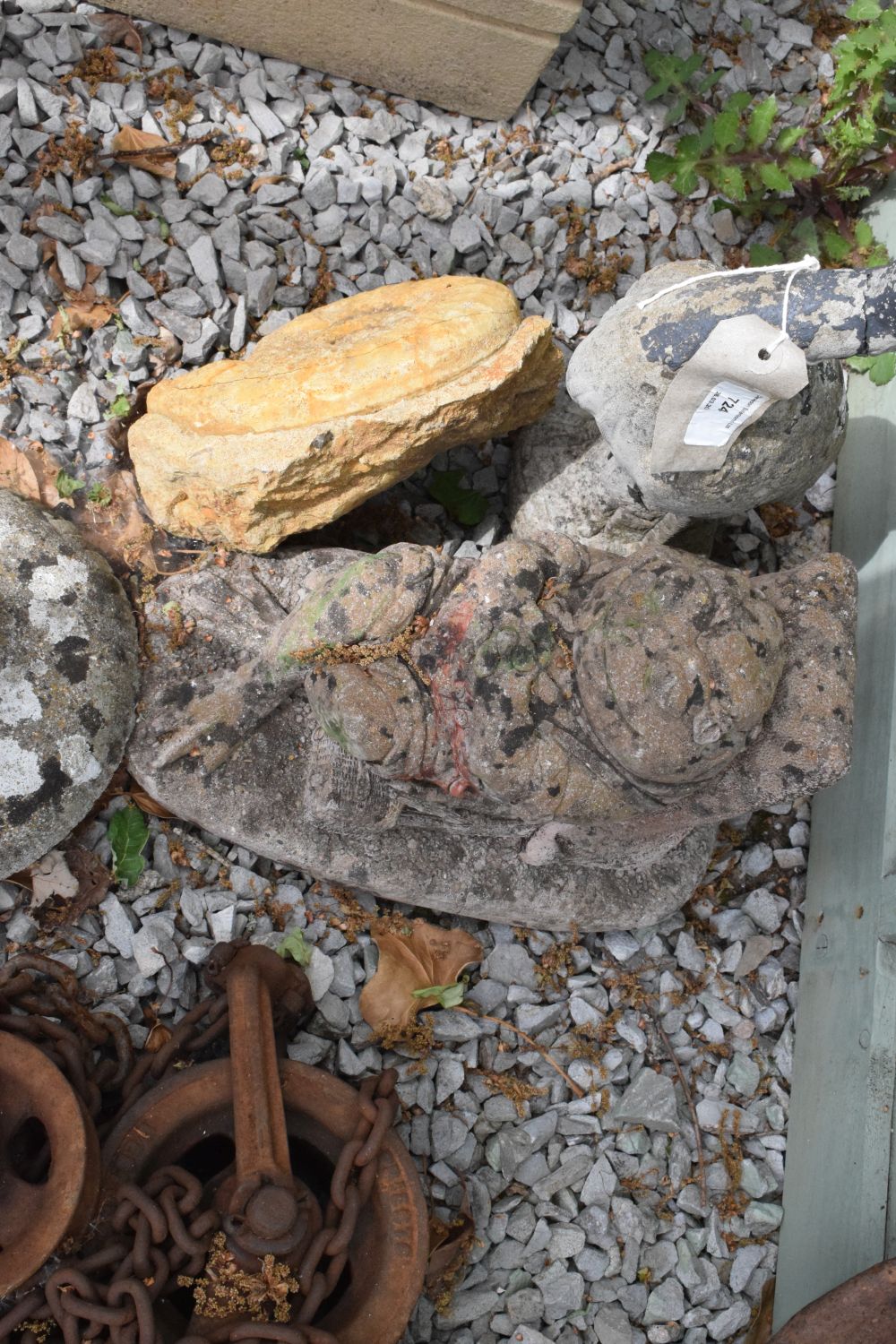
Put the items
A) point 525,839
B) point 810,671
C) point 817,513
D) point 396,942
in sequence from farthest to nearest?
point 817,513, point 396,942, point 525,839, point 810,671

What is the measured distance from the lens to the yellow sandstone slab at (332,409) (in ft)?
6.00

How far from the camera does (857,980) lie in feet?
7.14

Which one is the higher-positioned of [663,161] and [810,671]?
[663,161]

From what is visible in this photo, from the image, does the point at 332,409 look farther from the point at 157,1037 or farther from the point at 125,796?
the point at 157,1037

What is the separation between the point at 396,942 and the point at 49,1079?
28.1 inches

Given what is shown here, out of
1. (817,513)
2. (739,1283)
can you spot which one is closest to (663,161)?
(817,513)

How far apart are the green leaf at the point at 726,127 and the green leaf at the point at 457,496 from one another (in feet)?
2.97

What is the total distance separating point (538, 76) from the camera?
253 cm

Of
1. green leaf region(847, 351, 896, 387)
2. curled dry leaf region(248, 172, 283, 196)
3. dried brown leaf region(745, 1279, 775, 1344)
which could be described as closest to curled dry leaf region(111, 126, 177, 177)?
curled dry leaf region(248, 172, 283, 196)

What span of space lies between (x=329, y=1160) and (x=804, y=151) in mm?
2584

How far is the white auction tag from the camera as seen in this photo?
1494 millimetres

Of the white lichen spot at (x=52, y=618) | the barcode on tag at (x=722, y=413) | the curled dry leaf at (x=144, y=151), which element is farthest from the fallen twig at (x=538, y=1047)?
the curled dry leaf at (x=144, y=151)

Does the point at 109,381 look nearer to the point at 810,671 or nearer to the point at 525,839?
the point at 525,839

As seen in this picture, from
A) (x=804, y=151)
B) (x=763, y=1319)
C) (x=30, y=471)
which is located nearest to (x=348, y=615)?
(x=30, y=471)
